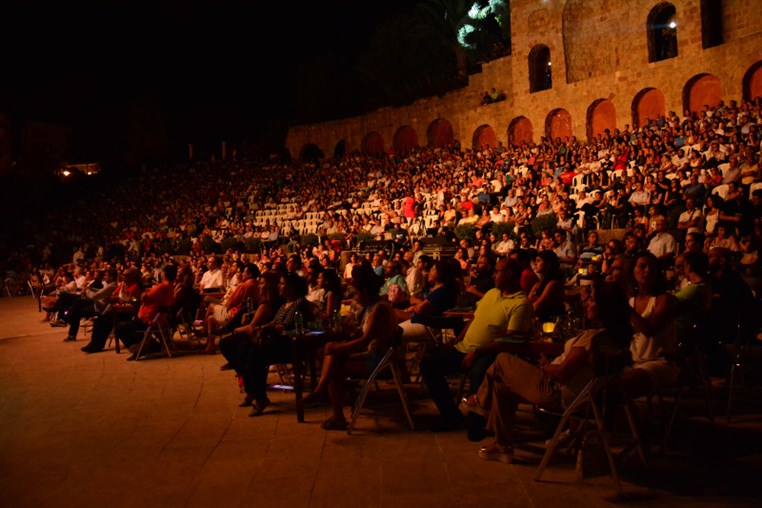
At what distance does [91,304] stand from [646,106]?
19.6 meters

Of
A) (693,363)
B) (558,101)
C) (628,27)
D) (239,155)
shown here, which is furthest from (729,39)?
(239,155)

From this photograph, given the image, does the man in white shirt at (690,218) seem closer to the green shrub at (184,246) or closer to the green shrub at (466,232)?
the green shrub at (466,232)

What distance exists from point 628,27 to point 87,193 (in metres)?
28.8

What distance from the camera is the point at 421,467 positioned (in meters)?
4.15

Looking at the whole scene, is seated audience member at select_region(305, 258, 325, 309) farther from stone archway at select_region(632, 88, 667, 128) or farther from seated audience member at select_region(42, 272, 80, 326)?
stone archway at select_region(632, 88, 667, 128)

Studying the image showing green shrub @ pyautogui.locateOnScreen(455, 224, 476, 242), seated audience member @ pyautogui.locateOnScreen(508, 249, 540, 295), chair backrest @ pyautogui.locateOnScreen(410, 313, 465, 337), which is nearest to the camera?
chair backrest @ pyautogui.locateOnScreen(410, 313, 465, 337)

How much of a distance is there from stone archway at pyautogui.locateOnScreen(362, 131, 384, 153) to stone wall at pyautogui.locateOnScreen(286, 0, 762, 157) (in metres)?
3.52

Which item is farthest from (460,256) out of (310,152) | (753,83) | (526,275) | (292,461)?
(310,152)

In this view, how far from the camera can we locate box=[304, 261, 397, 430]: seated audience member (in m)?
5.05

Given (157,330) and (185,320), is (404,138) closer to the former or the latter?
(185,320)

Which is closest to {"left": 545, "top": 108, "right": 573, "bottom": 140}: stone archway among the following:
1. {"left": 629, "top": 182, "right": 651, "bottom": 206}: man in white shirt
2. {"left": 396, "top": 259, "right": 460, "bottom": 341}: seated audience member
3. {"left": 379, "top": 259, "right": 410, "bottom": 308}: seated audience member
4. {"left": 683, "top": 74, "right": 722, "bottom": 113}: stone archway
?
{"left": 683, "top": 74, "right": 722, "bottom": 113}: stone archway

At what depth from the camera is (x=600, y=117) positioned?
2497 centimetres

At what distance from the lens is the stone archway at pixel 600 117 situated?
24.6 meters

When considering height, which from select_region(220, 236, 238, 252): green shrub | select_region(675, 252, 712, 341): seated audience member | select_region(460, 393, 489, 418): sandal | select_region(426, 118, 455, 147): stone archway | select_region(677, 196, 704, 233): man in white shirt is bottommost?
select_region(460, 393, 489, 418): sandal
